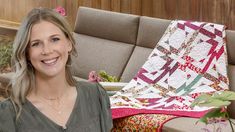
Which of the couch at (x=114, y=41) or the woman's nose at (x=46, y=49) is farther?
the couch at (x=114, y=41)

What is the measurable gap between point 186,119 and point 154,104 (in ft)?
1.16

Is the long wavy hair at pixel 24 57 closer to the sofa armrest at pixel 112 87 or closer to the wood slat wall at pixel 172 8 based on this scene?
the sofa armrest at pixel 112 87

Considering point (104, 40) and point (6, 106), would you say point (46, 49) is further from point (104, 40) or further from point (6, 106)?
point (104, 40)

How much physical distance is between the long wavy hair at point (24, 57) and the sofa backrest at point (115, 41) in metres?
2.02

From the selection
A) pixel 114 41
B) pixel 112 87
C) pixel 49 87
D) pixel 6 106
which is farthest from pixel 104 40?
pixel 6 106

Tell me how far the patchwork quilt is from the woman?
1.13m

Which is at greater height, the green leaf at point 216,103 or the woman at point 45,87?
the green leaf at point 216,103

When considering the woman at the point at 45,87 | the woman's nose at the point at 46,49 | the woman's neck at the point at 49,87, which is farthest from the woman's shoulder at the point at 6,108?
the woman's nose at the point at 46,49

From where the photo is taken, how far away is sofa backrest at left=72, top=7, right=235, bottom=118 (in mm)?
3896

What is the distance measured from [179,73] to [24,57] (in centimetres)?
185

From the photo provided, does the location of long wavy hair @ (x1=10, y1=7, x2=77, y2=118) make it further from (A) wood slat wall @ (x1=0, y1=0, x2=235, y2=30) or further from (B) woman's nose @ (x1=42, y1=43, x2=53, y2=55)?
(A) wood slat wall @ (x1=0, y1=0, x2=235, y2=30)

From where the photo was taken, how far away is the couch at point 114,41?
3.90 meters

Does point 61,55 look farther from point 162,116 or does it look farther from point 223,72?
point 223,72

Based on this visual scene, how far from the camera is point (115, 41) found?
4.19 m
